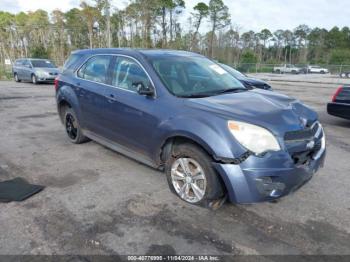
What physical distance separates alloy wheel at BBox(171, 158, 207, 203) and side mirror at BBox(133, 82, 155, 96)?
Result: 891mm

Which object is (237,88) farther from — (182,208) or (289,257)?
(289,257)

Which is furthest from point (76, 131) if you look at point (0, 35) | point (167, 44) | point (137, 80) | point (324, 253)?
point (0, 35)

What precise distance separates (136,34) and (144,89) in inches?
1894

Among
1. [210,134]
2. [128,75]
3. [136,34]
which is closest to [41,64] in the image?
[128,75]

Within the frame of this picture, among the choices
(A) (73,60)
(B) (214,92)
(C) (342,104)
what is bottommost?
(C) (342,104)

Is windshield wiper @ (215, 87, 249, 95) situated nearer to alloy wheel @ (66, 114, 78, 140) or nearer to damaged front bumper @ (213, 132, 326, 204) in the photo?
damaged front bumper @ (213, 132, 326, 204)

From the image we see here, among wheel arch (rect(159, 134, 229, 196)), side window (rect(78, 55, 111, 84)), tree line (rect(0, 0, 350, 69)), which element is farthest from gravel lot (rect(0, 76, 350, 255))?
tree line (rect(0, 0, 350, 69))

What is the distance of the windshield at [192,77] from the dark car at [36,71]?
51.1 ft

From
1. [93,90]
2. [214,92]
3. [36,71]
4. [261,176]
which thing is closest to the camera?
[261,176]

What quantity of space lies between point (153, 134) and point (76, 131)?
7.93 feet

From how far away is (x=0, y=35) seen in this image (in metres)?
55.8

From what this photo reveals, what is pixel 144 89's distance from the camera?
11.8 feet

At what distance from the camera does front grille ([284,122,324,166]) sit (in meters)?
2.92

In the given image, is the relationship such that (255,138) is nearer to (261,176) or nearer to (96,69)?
(261,176)
